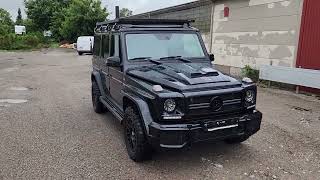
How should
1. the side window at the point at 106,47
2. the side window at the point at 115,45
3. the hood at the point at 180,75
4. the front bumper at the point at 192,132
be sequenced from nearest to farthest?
the front bumper at the point at 192,132 < the hood at the point at 180,75 < the side window at the point at 115,45 < the side window at the point at 106,47

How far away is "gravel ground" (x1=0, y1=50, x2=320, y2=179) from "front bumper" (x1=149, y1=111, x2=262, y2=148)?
0.48 m

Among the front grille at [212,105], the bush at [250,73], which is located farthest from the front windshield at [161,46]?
the bush at [250,73]

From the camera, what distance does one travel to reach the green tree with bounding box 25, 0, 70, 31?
187 feet

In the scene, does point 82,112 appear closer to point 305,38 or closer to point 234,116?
point 234,116

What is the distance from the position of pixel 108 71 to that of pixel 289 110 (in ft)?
14.0

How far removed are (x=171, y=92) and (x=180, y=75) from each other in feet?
1.46

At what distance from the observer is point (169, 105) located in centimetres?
441

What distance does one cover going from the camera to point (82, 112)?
816cm

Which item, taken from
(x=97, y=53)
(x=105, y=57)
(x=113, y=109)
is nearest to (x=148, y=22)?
(x=105, y=57)

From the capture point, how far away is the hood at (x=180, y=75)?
4.59m

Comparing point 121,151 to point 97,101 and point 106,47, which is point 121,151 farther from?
point 97,101

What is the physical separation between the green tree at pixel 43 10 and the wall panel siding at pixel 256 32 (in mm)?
46205

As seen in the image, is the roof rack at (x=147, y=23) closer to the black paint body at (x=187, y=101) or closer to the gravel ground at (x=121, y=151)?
the black paint body at (x=187, y=101)

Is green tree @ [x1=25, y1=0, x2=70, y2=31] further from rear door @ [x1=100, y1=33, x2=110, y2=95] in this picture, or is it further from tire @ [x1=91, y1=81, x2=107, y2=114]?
rear door @ [x1=100, y1=33, x2=110, y2=95]
